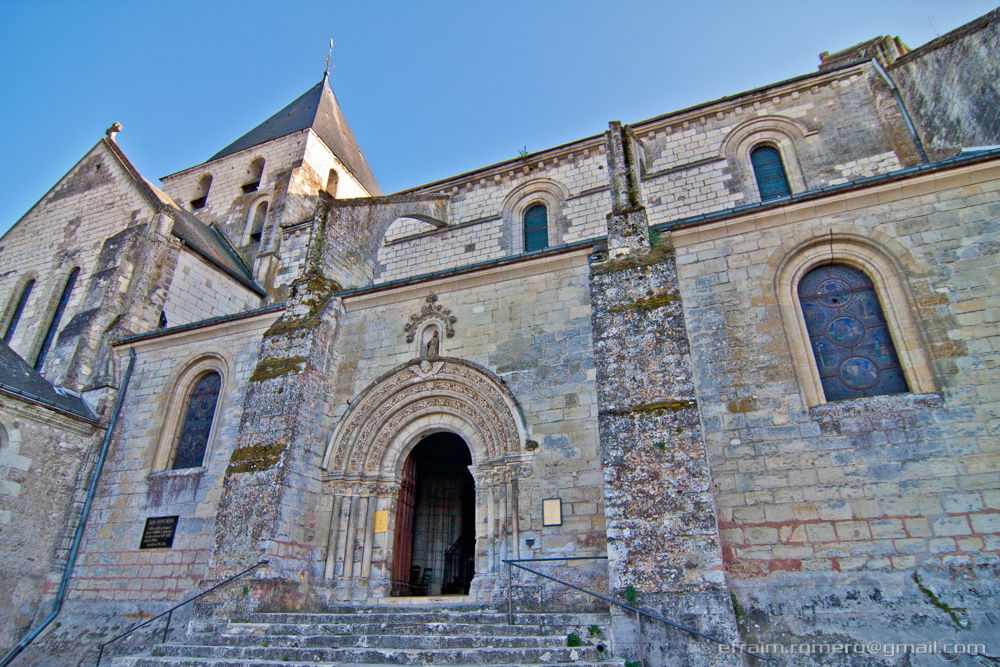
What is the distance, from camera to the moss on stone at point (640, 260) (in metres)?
7.44

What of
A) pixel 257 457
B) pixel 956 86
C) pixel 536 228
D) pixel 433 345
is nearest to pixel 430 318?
pixel 433 345

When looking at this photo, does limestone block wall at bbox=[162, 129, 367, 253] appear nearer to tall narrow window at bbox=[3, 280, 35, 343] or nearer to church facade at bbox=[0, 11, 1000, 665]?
tall narrow window at bbox=[3, 280, 35, 343]

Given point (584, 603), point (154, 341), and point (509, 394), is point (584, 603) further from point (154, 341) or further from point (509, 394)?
point (154, 341)

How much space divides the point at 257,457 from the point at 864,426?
23.9 ft

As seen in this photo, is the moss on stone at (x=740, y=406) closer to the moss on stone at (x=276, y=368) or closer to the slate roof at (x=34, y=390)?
the moss on stone at (x=276, y=368)

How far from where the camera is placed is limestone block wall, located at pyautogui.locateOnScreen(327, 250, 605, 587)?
7.11 meters

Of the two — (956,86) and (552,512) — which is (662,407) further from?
(956,86)

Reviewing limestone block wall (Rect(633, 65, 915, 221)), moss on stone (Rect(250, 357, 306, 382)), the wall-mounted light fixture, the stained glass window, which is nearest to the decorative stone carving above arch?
moss on stone (Rect(250, 357, 306, 382))

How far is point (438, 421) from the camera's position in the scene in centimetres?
862

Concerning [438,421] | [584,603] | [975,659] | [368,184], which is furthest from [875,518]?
[368,184]

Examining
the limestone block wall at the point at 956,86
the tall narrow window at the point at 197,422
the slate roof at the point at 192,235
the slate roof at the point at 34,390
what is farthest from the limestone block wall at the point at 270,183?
the limestone block wall at the point at 956,86

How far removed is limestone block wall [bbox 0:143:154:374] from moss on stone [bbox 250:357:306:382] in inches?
271

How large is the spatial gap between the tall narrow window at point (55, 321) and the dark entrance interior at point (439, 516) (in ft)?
29.7

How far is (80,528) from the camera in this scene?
9859 millimetres
